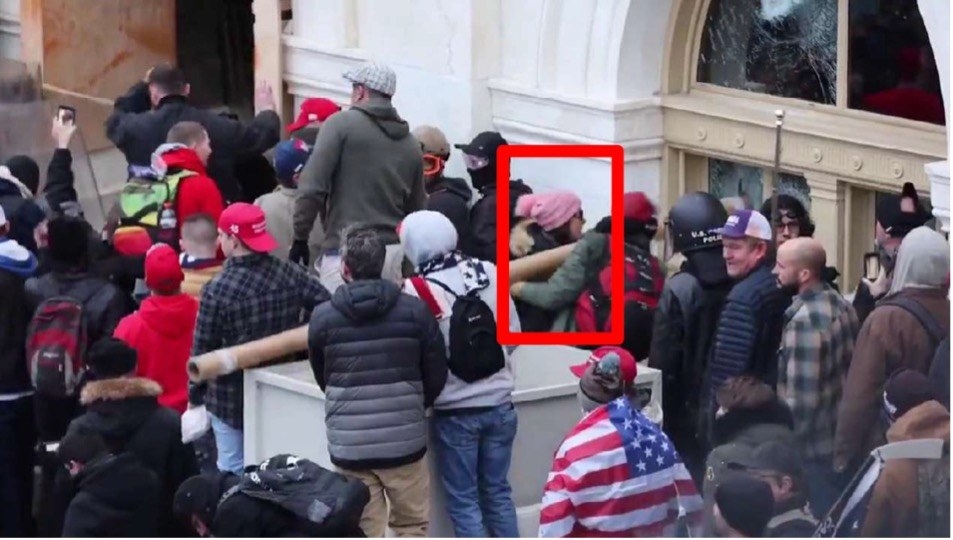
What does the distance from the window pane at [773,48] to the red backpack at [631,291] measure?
1.66m

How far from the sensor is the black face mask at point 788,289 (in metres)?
8.51

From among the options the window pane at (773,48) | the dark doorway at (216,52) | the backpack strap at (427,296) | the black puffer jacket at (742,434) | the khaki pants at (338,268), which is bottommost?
the black puffer jacket at (742,434)

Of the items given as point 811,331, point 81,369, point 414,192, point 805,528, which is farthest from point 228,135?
point 805,528

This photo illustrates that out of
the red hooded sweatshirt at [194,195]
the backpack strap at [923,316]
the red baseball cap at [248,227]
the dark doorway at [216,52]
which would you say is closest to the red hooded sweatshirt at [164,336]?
the red baseball cap at [248,227]

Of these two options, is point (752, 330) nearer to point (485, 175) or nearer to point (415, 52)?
point (485, 175)

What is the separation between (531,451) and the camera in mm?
9117

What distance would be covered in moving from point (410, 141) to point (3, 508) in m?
2.32

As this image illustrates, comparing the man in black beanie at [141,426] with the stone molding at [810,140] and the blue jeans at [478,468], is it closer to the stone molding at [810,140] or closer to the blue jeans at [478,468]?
the blue jeans at [478,468]

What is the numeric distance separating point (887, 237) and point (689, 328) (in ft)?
2.98

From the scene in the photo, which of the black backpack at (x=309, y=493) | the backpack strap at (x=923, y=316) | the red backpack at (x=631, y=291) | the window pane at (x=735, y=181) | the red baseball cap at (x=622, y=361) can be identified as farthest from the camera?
the window pane at (x=735, y=181)

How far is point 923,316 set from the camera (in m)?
8.30

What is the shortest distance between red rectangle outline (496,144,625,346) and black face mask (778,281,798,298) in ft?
2.79

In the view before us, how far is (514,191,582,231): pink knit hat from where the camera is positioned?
980 centimetres

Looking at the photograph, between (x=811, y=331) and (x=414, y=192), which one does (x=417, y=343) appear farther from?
(x=414, y=192)
